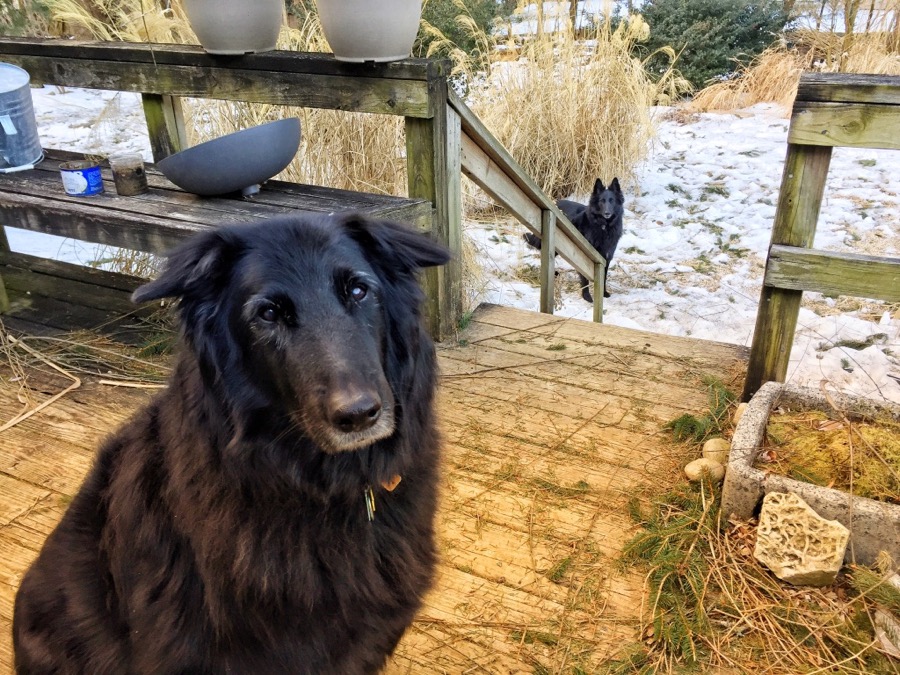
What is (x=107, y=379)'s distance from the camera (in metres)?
3.33

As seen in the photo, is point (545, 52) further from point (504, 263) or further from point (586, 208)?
point (504, 263)

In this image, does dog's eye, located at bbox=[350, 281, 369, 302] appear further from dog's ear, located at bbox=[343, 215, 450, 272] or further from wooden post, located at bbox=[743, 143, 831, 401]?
wooden post, located at bbox=[743, 143, 831, 401]

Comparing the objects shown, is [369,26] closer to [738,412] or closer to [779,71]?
[738,412]

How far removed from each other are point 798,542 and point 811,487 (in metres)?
0.18

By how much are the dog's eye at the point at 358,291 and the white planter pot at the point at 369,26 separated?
198 cm

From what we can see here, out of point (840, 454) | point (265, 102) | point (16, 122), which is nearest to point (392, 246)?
point (840, 454)

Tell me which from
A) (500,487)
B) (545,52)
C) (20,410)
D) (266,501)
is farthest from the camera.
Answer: (545,52)

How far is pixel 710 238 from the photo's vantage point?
7090 mm

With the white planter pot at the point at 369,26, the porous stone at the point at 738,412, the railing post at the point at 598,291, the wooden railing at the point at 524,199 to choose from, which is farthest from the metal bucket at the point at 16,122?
the railing post at the point at 598,291

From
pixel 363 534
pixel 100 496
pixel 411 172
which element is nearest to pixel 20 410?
pixel 100 496

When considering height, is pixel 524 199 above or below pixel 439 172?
below

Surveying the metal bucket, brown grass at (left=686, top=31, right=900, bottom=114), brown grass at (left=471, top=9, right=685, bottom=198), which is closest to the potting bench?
the metal bucket

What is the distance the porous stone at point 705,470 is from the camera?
8.11ft

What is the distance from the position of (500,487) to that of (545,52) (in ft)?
21.3
